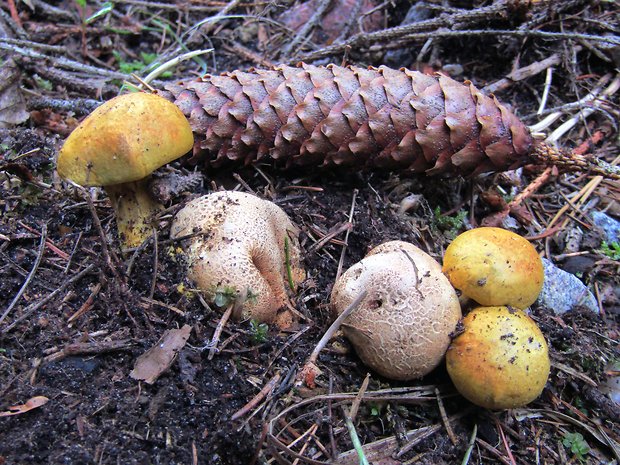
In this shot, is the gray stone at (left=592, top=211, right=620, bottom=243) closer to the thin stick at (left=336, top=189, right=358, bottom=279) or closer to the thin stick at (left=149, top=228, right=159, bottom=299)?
the thin stick at (left=336, top=189, right=358, bottom=279)

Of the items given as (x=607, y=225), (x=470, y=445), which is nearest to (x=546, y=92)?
(x=607, y=225)

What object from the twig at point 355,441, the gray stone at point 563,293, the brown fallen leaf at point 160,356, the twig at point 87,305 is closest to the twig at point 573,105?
the gray stone at point 563,293

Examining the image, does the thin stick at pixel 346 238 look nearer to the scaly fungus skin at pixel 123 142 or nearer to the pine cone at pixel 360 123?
the pine cone at pixel 360 123

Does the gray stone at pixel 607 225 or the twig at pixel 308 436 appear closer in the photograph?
the twig at pixel 308 436

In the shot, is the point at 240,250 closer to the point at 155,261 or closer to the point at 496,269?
the point at 155,261

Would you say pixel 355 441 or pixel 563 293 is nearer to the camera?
pixel 355 441

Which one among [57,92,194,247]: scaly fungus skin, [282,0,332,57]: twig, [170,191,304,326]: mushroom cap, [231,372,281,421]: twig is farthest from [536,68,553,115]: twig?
[231,372,281,421]: twig

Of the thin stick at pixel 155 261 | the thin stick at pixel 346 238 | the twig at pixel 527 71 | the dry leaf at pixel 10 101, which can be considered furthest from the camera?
the twig at pixel 527 71
